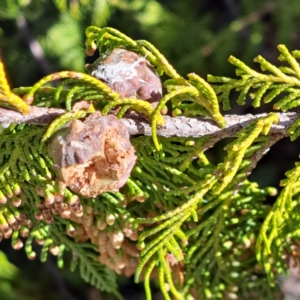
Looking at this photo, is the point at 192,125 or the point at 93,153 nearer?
the point at 93,153

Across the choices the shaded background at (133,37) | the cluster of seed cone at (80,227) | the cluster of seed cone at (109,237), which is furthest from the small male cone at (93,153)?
the shaded background at (133,37)

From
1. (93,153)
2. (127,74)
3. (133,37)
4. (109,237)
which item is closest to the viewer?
(93,153)

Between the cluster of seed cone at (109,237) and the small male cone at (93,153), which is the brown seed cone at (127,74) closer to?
the small male cone at (93,153)

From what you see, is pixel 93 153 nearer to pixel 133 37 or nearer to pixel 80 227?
pixel 80 227

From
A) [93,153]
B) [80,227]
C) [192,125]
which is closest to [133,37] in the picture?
[80,227]

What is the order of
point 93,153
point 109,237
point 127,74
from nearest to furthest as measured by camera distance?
point 93,153, point 127,74, point 109,237

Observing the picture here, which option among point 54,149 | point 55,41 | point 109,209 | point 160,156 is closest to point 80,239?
point 109,209

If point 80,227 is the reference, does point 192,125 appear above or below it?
above

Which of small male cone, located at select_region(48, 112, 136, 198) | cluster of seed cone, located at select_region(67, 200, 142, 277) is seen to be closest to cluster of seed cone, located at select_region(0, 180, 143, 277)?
cluster of seed cone, located at select_region(67, 200, 142, 277)
